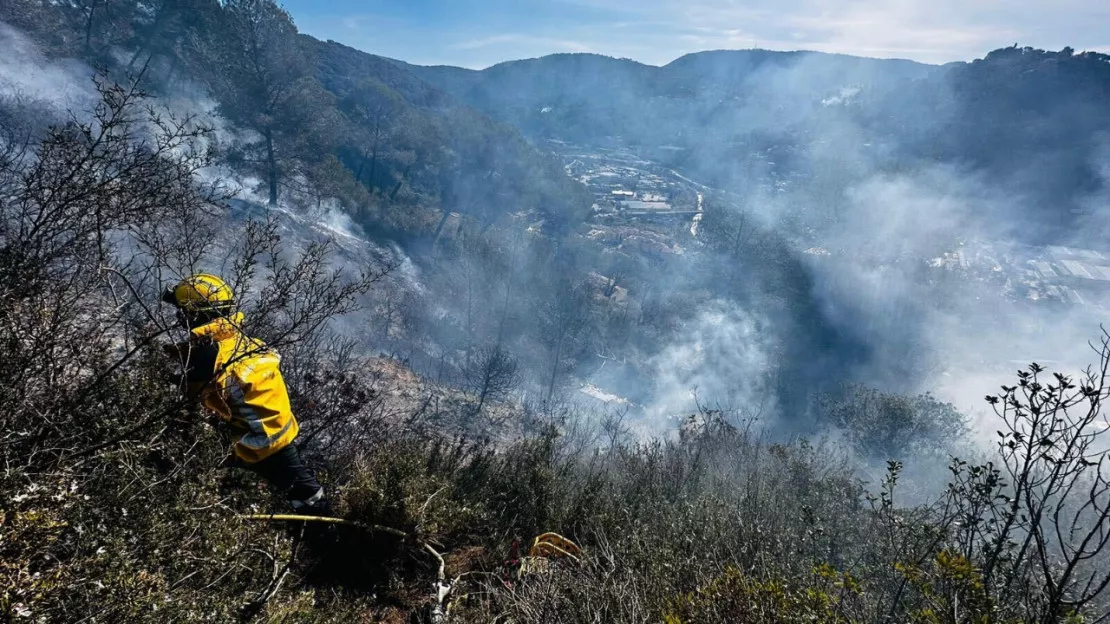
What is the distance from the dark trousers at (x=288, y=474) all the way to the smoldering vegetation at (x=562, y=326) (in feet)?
0.73

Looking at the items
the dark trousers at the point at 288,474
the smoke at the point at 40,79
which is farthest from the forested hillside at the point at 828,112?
the dark trousers at the point at 288,474

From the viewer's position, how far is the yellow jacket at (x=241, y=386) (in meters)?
3.06

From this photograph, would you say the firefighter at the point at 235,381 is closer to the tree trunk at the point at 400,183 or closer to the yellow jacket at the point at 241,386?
the yellow jacket at the point at 241,386

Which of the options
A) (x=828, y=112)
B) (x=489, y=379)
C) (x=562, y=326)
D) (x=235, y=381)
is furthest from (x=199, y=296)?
(x=828, y=112)

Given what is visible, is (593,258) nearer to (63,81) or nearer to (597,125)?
(63,81)

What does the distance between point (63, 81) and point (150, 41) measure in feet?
25.4

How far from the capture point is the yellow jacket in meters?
3.06

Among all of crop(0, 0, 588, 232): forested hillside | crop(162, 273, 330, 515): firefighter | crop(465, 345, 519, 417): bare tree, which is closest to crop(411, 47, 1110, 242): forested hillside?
crop(0, 0, 588, 232): forested hillside

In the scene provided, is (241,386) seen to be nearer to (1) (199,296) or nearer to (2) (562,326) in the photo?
(1) (199,296)

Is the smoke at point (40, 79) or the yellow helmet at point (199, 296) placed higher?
the smoke at point (40, 79)

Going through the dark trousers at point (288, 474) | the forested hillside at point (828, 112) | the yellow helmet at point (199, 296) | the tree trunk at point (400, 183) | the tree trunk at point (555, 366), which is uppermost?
the forested hillside at point (828, 112)

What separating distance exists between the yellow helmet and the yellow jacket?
0.11 metres

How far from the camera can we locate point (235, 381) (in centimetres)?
310

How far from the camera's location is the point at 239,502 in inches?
130
